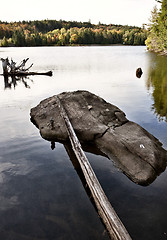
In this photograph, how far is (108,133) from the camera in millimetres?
9383

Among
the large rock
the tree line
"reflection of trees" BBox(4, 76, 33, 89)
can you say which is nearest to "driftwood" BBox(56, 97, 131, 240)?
the large rock

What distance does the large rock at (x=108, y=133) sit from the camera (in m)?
7.54

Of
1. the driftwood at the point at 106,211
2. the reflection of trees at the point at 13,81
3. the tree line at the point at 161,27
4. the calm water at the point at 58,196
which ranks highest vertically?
the tree line at the point at 161,27

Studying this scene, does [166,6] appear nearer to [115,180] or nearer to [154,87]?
[154,87]

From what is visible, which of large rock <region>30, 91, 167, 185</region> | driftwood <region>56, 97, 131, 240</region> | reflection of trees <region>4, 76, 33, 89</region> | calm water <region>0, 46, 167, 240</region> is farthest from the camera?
reflection of trees <region>4, 76, 33, 89</region>

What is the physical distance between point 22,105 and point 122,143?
12.1 m

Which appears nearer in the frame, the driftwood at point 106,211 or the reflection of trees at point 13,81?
the driftwood at point 106,211

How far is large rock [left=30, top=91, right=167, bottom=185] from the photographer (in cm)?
754

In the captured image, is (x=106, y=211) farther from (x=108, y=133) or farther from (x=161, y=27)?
(x=161, y=27)

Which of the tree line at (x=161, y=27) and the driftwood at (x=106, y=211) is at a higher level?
the tree line at (x=161, y=27)

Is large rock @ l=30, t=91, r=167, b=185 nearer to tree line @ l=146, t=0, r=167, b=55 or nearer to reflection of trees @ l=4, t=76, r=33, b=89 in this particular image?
reflection of trees @ l=4, t=76, r=33, b=89

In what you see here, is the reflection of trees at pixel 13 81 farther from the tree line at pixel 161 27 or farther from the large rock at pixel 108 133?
the tree line at pixel 161 27

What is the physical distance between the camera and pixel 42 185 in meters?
7.08

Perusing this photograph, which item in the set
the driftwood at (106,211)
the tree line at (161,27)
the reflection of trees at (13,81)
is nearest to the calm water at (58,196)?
the driftwood at (106,211)
